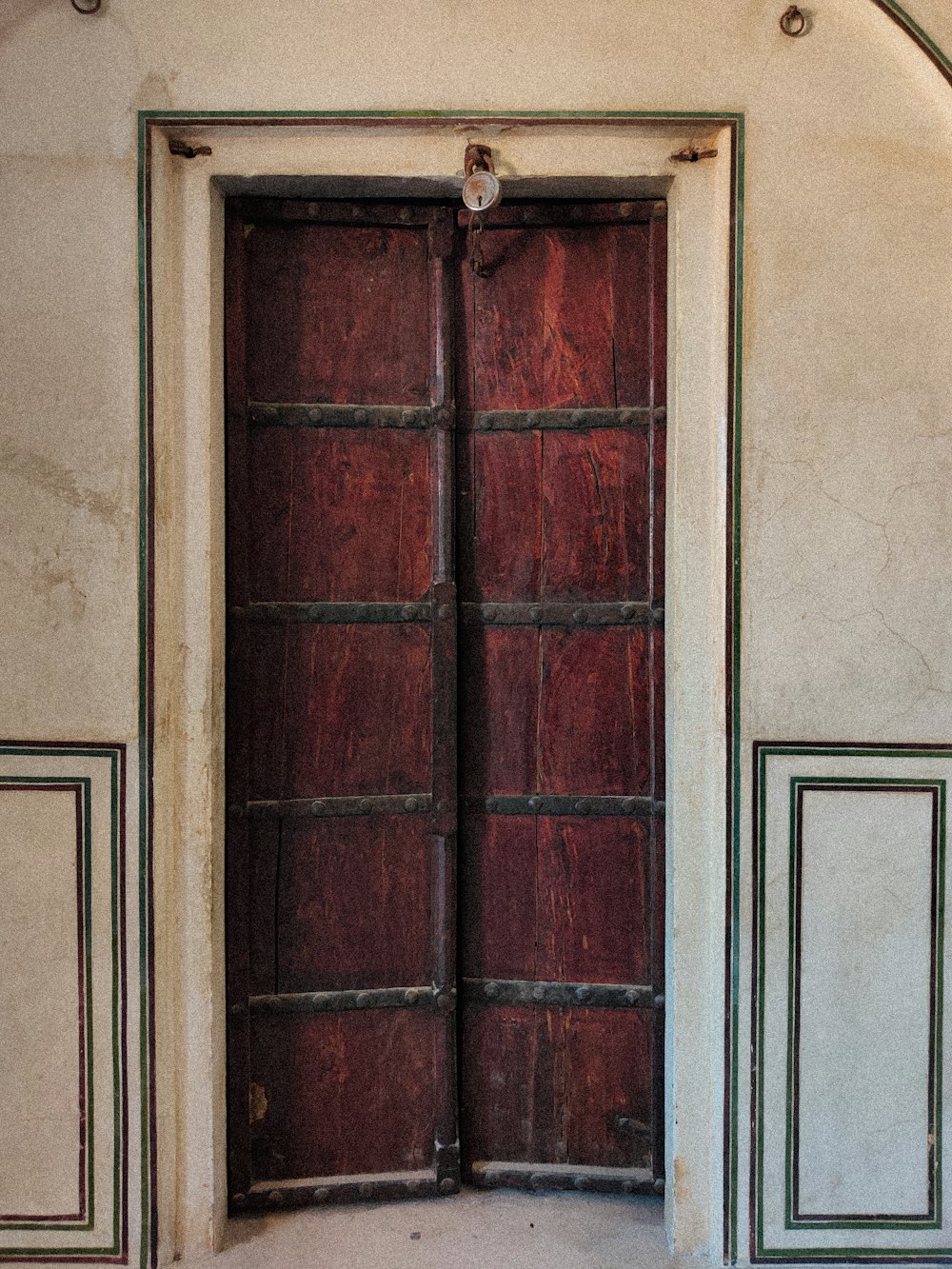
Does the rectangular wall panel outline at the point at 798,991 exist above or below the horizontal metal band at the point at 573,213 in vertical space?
below

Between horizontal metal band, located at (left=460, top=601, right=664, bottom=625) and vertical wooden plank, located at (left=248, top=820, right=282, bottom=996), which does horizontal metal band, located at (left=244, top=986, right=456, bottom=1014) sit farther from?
horizontal metal band, located at (left=460, top=601, right=664, bottom=625)

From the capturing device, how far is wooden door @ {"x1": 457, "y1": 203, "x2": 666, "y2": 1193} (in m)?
1.91

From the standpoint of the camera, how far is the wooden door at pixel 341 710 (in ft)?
6.23

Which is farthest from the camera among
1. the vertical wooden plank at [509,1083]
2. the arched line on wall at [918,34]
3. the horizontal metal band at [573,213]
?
the vertical wooden plank at [509,1083]

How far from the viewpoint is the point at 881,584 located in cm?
179

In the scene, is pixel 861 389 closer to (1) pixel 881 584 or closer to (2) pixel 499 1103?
(1) pixel 881 584

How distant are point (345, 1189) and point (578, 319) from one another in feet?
5.89

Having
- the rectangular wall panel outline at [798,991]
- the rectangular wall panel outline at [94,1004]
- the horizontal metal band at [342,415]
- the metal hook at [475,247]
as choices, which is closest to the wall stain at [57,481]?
the horizontal metal band at [342,415]

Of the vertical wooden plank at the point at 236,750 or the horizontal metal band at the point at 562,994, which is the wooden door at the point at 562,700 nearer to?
→ the horizontal metal band at the point at 562,994

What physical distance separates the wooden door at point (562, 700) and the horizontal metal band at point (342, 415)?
7 centimetres

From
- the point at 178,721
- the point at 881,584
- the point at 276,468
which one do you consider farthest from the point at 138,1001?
the point at 881,584

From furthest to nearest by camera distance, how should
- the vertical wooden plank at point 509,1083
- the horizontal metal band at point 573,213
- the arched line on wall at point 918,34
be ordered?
the vertical wooden plank at point 509,1083
the horizontal metal band at point 573,213
the arched line on wall at point 918,34

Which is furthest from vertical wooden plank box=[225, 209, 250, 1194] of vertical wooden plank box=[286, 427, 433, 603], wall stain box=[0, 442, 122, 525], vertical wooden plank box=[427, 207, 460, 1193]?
vertical wooden plank box=[427, 207, 460, 1193]

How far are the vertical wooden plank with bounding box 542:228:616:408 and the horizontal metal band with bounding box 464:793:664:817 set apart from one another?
0.79 meters
